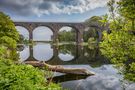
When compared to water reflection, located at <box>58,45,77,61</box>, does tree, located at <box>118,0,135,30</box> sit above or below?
above

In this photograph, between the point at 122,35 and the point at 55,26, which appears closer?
the point at 122,35

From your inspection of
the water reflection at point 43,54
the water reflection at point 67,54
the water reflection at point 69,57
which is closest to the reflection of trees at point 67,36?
the water reflection at point 43,54

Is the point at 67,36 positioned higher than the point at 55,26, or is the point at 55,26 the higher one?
the point at 55,26

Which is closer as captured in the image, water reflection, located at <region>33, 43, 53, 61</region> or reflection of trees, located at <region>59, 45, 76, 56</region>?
water reflection, located at <region>33, 43, 53, 61</region>

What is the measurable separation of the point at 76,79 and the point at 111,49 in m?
14.6

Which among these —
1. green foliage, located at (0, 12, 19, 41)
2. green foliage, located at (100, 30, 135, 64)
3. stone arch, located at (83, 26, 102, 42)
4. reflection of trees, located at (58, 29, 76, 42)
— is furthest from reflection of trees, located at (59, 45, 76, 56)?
reflection of trees, located at (58, 29, 76, 42)

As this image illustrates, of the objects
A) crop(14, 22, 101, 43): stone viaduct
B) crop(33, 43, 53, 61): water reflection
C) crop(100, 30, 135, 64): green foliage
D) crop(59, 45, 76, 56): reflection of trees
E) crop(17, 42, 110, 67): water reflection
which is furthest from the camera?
crop(14, 22, 101, 43): stone viaduct

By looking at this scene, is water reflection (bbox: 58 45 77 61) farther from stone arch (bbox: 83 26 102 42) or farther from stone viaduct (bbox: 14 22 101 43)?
stone arch (bbox: 83 26 102 42)

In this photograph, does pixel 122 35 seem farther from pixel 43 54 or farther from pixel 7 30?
pixel 43 54

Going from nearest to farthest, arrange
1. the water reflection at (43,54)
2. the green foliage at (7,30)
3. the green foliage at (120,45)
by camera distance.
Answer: the green foliage at (120,45), the green foliage at (7,30), the water reflection at (43,54)

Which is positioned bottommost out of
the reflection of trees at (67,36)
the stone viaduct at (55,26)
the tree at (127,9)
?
the reflection of trees at (67,36)

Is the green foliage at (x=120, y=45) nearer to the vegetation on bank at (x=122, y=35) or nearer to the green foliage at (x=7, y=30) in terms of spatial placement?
the vegetation on bank at (x=122, y=35)

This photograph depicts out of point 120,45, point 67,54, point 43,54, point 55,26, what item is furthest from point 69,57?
point 55,26

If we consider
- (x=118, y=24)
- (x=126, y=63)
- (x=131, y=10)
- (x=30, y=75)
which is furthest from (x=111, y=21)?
(x=30, y=75)
